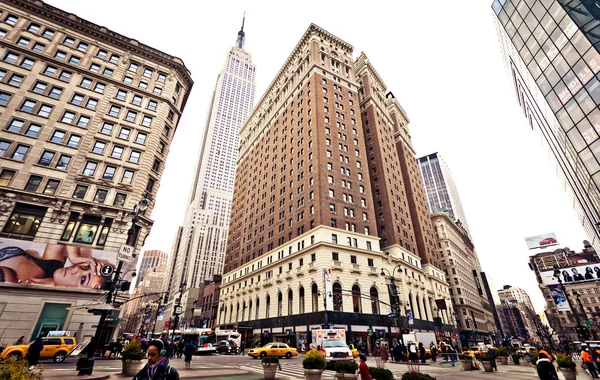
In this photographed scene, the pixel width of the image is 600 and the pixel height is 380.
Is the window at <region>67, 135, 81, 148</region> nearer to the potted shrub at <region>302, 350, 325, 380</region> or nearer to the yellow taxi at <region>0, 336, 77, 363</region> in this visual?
the yellow taxi at <region>0, 336, 77, 363</region>

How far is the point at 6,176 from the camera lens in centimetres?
2947

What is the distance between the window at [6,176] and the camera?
2917cm

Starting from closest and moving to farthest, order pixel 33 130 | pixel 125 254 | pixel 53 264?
pixel 125 254 < pixel 53 264 < pixel 33 130

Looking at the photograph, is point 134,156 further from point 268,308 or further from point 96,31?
point 268,308

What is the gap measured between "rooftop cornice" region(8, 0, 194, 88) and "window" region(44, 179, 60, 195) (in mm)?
25232

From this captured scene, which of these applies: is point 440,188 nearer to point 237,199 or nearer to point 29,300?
point 237,199

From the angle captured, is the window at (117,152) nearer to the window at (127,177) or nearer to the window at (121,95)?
the window at (127,177)

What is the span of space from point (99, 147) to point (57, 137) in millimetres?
4207

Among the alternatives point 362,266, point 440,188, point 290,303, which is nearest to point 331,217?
point 362,266

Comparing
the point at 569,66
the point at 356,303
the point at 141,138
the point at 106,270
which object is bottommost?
the point at 356,303

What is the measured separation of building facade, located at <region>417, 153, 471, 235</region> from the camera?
16525cm

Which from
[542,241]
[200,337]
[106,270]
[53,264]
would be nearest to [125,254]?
[106,270]

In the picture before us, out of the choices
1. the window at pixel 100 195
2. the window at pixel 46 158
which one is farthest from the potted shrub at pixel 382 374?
the window at pixel 46 158

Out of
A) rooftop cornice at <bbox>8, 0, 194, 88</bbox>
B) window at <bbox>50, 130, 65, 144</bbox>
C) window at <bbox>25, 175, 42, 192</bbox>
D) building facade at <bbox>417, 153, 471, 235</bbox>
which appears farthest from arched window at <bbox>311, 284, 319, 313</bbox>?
building facade at <bbox>417, 153, 471, 235</bbox>
